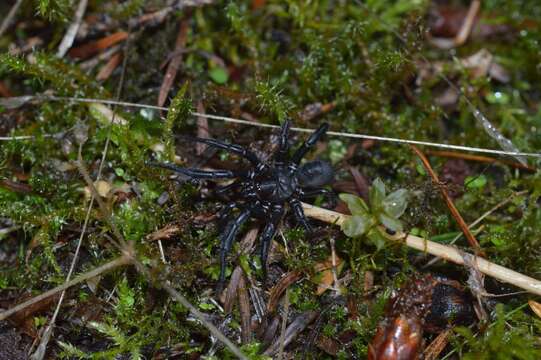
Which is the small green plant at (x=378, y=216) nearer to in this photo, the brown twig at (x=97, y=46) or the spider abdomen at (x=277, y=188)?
the spider abdomen at (x=277, y=188)

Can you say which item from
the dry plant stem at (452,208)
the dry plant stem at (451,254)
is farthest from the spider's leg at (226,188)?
the dry plant stem at (452,208)

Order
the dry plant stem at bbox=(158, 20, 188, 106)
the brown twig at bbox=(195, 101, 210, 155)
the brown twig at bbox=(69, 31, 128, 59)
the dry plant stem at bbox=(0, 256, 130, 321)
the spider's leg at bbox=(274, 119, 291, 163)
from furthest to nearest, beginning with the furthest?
the brown twig at bbox=(69, 31, 128, 59) < the dry plant stem at bbox=(158, 20, 188, 106) < the brown twig at bbox=(195, 101, 210, 155) < the spider's leg at bbox=(274, 119, 291, 163) < the dry plant stem at bbox=(0, 256, 130, 321)

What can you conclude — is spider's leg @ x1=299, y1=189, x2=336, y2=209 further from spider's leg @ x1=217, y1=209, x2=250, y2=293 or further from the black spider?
spider's leg @ x1=217, y1=209, x2=250, y2=293

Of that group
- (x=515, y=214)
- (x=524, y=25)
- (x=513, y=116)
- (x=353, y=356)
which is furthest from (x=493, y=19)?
(x=353, y=356)

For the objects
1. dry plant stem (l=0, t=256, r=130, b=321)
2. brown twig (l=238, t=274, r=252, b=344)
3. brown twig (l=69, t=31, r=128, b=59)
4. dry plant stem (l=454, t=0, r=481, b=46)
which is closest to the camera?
dry plant stem (l=0, t=256, r=130, b=321)

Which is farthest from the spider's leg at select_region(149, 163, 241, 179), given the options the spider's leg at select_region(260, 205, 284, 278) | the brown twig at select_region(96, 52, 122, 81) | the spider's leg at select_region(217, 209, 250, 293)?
the brown twig at select_region(96, 52, 122, 81)

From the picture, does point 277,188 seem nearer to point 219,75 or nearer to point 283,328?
point 283,328

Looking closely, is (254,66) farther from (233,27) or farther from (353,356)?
(353,356)
